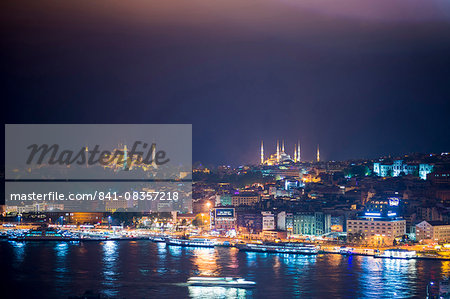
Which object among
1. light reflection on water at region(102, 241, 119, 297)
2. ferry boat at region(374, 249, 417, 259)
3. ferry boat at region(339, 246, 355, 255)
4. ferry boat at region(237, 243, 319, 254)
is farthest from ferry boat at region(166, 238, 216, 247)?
ferry boat at region(374, 249, 417, 259)

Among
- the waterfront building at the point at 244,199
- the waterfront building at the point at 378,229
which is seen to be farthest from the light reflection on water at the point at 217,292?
the waterfront building at the point at 244,199

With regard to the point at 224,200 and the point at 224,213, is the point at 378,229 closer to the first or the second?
the point at 224,213

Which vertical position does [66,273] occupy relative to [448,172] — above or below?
below

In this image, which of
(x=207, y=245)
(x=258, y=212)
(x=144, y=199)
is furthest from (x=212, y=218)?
(x=144, y=199)

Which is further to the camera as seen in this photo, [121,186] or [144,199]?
[121,186]

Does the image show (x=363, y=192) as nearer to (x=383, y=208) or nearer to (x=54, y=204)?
(x=383, y=208)

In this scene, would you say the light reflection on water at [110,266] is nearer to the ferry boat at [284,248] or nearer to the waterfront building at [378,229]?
the ferry boat at [284,248]

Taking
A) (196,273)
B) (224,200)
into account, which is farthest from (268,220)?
(196,273)

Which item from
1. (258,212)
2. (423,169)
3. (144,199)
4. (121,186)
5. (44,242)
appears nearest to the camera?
(44,242)
